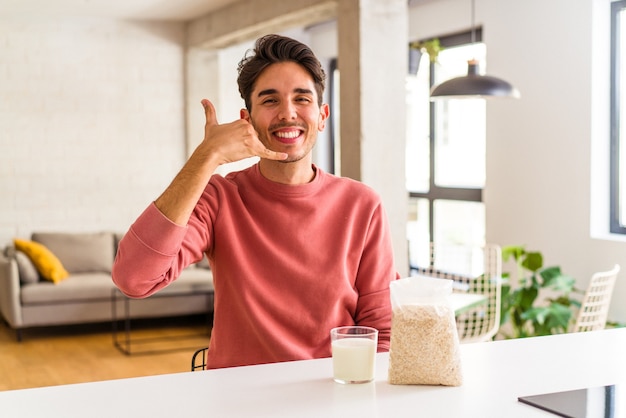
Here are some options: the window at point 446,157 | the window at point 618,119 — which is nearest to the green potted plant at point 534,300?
the window at point 618,119

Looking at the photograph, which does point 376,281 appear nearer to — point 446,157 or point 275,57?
point 275,57

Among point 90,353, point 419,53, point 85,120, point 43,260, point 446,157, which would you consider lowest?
point 90,353

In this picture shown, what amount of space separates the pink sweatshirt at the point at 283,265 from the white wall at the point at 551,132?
340cm

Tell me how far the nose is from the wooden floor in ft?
11.0

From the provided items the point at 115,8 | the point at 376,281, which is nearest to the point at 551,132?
the point at 115,8

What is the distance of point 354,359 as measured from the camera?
1.35m

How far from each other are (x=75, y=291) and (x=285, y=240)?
4.62 metres

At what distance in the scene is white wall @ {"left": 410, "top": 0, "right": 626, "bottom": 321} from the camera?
5.05m

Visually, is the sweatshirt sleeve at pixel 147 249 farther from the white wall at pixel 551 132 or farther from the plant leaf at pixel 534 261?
the white wall at pixel 551 132

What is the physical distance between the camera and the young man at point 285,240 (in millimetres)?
1760

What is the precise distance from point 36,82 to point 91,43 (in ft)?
1.97

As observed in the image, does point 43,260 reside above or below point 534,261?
below

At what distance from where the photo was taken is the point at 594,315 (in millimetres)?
4258

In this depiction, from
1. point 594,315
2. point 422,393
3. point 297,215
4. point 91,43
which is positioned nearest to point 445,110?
point 594,315
